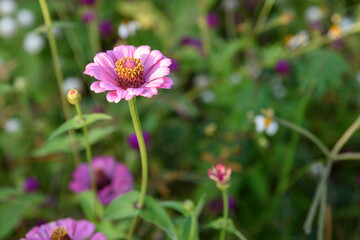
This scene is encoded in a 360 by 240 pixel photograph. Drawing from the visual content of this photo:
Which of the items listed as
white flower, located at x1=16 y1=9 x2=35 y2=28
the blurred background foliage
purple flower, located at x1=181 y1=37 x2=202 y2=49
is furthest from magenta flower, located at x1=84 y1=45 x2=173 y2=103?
white flower, located at x1=16 y1=9 x2=35 y2=28

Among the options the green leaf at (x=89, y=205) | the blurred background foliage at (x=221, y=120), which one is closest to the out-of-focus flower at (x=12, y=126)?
the blurred background foliage at (x=221, y=120)

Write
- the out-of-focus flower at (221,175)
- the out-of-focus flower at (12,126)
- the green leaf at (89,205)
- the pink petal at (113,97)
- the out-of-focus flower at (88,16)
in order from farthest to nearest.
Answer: the out-of-focus flower at (12,126), the out-of-focus flower at (88,16), the green leaf at (89,205), the out-of-focus flower at (221,175), the pink petal at (113,97)

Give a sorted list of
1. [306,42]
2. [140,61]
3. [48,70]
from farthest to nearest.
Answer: [48,70], [306,42], [140,61]

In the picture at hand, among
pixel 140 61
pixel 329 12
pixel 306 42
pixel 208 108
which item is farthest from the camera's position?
pixel 329 12

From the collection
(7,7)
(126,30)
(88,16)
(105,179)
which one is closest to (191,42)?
(126,30)

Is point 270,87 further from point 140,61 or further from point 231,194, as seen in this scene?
point 140,61

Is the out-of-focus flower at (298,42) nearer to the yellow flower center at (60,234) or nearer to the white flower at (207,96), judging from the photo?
the white flower at (207,96)

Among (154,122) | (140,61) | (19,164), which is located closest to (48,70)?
(19,164)
